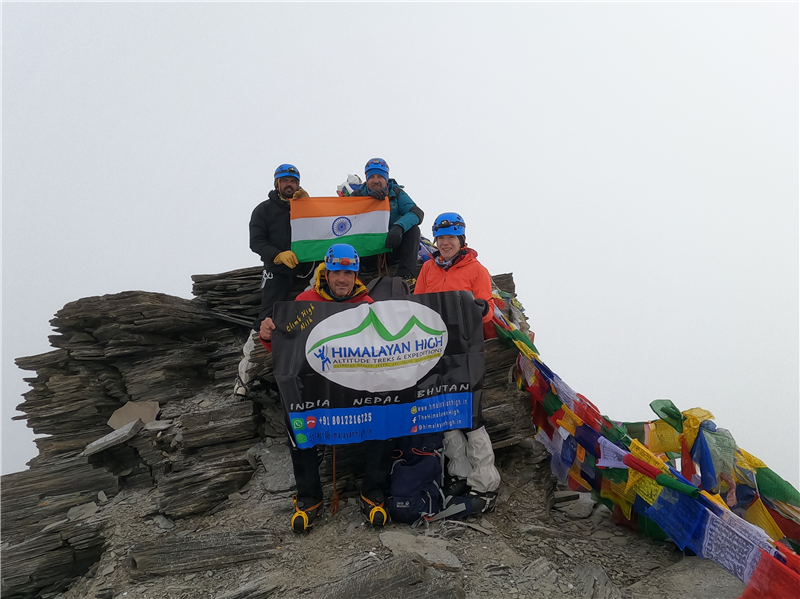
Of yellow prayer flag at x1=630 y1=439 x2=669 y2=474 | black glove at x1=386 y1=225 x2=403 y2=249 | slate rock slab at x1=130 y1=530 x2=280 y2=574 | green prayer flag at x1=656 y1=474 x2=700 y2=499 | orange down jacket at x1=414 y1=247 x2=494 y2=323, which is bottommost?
slate rock slab at x1=130 y1=530 x2=280 y2=574

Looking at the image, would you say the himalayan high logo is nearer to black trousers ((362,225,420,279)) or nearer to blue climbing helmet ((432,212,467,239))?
blue climbing helmet ((432,212,467,239))

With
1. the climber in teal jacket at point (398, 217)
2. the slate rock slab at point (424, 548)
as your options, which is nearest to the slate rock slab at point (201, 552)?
the slate rock slab at point (424, 548)

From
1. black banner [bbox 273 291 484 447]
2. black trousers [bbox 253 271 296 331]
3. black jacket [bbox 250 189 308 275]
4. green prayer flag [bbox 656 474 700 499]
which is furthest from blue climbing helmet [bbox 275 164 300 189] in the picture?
green prayer flag [bbox 656 474 700 499]

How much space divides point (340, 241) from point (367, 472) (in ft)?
17.6

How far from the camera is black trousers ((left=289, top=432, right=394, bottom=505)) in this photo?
6695 millimetres

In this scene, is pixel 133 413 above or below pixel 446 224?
below

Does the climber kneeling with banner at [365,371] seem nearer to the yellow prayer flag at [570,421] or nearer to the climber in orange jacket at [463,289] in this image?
the climber in orange jacket at [463,289]

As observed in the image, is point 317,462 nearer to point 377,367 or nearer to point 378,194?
point 377,367

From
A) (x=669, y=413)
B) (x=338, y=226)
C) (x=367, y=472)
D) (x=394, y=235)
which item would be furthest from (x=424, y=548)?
(x=338, y=226)

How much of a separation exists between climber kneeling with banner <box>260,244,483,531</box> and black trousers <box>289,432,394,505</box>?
0.01m

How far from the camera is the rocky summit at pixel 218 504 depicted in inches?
231

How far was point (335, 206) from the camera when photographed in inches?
416

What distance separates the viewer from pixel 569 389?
766 centimetres

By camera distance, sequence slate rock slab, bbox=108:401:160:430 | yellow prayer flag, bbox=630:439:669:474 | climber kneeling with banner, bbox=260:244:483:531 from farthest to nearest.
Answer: slate rock slab, bbox=108:401:160:430 < climber kneeling with banner, bbox=260:244:483:531 < yellow prayer flag, bbox=630:439:669:474
